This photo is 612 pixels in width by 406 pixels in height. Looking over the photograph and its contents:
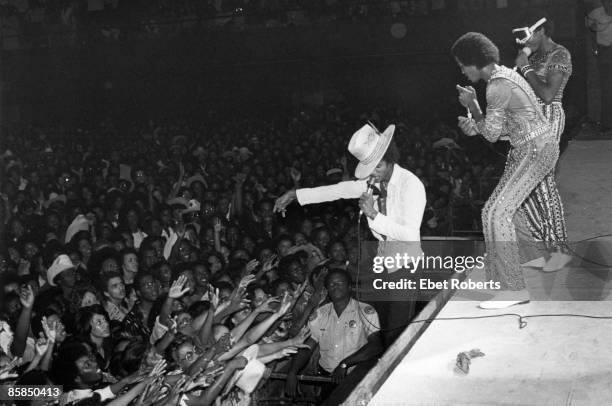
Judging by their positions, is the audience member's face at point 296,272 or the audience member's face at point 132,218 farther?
the audience member's face at point 132,218

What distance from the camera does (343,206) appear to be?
8281 mm

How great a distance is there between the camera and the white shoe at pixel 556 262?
15.0 ft

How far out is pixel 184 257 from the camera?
6793mm

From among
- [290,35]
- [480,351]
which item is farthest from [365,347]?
[290,35]

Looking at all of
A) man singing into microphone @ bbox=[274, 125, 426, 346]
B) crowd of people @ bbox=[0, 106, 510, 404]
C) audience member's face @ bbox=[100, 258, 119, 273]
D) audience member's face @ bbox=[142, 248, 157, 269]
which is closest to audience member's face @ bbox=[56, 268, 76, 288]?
crowd of people @ bbox=[0, 106, 510, 404]

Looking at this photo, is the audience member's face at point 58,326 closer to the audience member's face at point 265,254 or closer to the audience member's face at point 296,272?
the audience member's face at point 296,272

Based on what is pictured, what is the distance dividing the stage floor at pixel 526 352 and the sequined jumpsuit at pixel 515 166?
10.7 inches

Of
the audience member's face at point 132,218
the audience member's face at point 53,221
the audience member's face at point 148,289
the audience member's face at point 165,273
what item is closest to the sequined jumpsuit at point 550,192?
the audience member's face at point 148,289

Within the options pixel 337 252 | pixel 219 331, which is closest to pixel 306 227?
pixel 337 252

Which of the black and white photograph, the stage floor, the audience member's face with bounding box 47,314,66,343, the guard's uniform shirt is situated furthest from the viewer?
the guard's uniform shirt

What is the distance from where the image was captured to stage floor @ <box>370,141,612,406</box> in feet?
10.6

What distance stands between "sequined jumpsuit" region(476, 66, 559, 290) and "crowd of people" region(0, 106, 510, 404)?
3.54 ft

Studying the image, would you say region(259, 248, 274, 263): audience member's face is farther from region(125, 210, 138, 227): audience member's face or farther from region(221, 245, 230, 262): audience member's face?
region(125, 210, 138, 227): audience member's face

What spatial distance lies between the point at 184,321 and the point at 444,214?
3.94 metres
